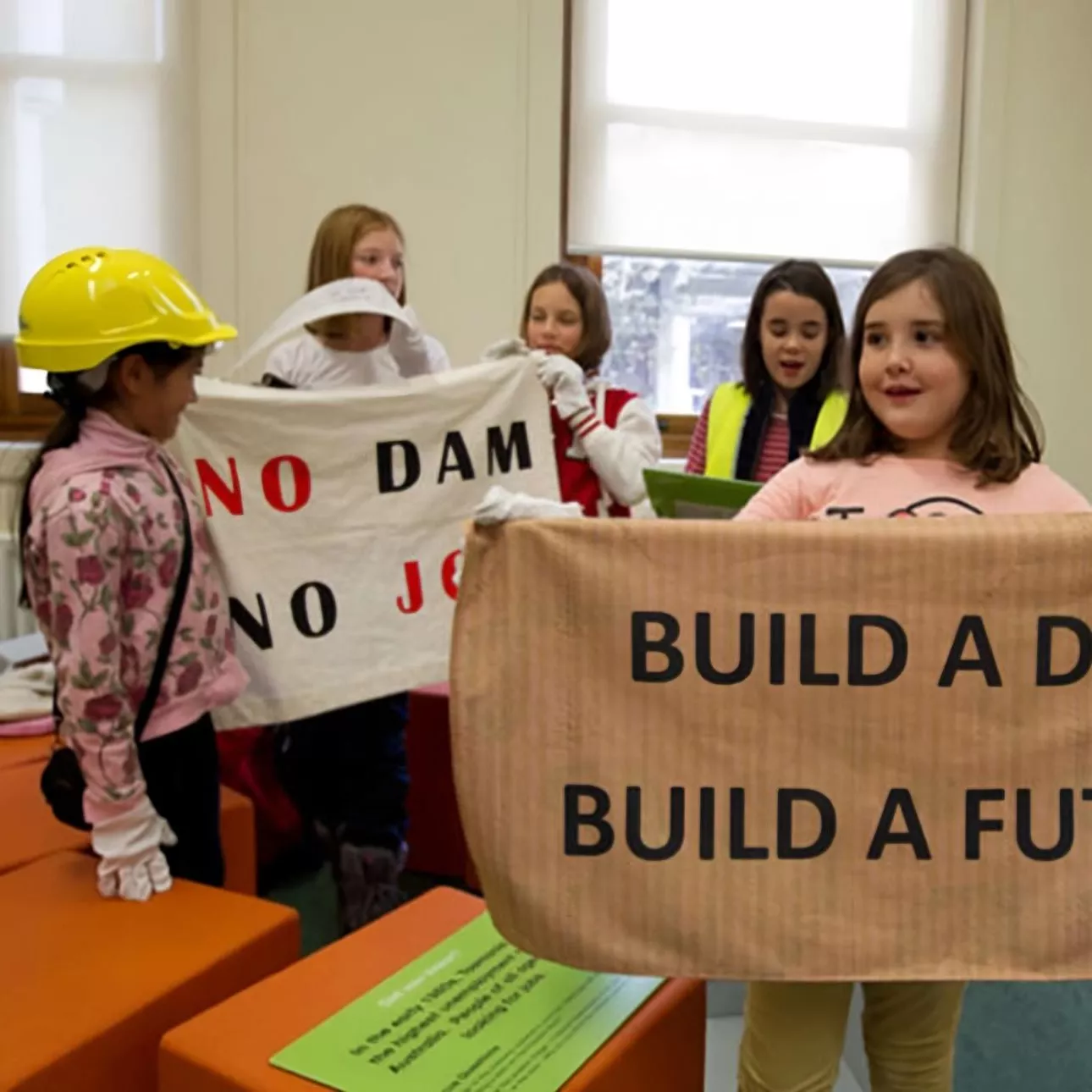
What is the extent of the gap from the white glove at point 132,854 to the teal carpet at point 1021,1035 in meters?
0.64

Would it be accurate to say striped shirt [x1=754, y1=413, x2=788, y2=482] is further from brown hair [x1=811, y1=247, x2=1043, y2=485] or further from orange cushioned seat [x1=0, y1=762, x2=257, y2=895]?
orange cushioned seat [x1=0, y1=762, x2=257, y2=895]

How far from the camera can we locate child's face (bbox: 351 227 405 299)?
73.4 inches

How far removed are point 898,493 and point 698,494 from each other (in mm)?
315

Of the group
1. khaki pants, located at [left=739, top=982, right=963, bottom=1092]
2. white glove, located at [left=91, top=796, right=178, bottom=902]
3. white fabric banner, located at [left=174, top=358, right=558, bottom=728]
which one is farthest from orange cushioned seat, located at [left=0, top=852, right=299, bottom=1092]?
khaki pants, located at [left=739, top=982, right=963, bottom=1092]

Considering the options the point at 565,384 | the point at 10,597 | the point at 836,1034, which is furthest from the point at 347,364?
the point at 10,597

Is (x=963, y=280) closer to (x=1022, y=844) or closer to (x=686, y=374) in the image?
(x=1022, y=844)

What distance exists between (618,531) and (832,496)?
1.16ft

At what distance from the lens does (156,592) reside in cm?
136

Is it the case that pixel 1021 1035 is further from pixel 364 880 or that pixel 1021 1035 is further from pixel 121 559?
pixel 121 559

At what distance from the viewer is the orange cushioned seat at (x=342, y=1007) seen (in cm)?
105

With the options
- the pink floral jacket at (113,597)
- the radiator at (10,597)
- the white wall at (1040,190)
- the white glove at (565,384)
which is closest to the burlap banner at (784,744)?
the pink floral jacket at (113,597)

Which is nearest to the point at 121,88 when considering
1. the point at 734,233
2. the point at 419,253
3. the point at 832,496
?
the point at 419,253

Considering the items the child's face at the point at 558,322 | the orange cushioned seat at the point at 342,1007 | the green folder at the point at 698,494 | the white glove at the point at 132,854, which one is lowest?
the orange cushioned seat at the point at 342,1007

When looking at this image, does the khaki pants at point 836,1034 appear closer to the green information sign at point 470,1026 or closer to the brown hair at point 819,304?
the green information sign at point 470,1026
